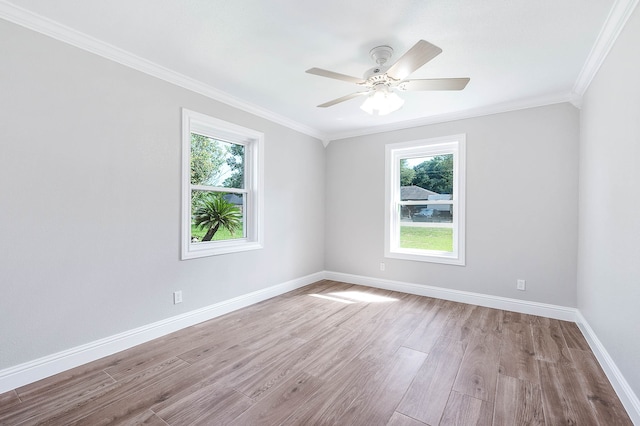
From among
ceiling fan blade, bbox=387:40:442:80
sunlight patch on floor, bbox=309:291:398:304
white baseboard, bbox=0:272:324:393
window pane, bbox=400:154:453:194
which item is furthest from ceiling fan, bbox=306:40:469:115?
white baseboard, bbox=0:272:324:393

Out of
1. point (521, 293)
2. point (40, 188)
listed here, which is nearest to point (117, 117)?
point (40, 188)

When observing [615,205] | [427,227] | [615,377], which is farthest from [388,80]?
[615,377]

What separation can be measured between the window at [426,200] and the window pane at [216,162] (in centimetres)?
218

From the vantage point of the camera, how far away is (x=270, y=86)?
3.02 meters

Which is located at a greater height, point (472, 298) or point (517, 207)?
point (517, 207)

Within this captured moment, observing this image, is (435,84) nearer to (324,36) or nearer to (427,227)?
(324,36)

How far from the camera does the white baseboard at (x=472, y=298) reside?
3.19 metres

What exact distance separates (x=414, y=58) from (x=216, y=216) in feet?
8.55

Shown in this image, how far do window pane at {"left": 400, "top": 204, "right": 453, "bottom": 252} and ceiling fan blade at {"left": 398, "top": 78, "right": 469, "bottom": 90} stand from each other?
2115 mm

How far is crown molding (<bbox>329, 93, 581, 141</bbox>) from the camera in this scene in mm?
3148

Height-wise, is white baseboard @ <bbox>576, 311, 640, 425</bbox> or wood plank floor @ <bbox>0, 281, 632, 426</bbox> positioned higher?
white baseboard @ <bbox>576, 311, 640, 425</bbox>

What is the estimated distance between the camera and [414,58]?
1885mm

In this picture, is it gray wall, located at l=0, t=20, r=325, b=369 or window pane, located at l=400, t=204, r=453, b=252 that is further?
window pane, located at l=400, t=204, r=453, b=252

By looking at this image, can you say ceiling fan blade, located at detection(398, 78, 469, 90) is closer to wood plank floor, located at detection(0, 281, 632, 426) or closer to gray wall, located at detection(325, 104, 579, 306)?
gray wall, located at detection(325, 104, 579, 306)
